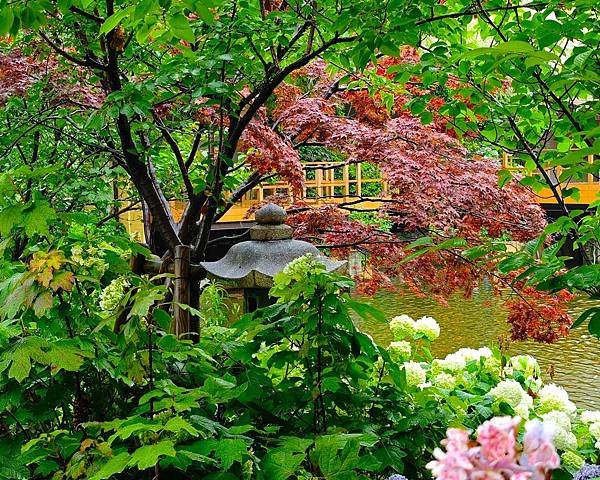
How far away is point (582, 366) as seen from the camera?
246 inches

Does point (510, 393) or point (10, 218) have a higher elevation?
point (10, 218)

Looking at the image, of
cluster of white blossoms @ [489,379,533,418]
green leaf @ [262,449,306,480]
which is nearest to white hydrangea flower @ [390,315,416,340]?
cluster of white blossoms @ [489,379,533,418]

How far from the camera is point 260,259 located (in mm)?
2275

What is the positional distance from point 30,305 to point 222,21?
4.35 feet

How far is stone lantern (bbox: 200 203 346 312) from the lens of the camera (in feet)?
7.42

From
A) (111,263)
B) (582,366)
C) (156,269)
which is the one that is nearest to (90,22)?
(156,269)

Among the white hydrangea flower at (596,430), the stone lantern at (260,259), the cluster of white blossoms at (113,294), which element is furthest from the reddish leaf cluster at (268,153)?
the cluster of white blossoms at (113,294)

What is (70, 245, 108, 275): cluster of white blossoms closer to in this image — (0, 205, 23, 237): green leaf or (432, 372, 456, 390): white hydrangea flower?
(0, 205, 23, 237): green leaf

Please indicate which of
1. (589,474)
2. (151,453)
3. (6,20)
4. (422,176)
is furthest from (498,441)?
(422,176)

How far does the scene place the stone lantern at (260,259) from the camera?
2.26 m

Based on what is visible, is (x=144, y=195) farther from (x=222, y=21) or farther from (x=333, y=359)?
(x=333, y=359)

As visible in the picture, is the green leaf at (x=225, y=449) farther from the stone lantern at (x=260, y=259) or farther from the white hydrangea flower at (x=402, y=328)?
the white hydrangea flower at (x=402, y=328)

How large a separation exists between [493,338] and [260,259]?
17.3 feet

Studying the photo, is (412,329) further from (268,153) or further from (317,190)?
(317,190)
